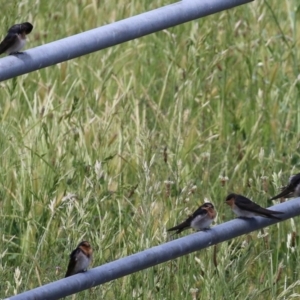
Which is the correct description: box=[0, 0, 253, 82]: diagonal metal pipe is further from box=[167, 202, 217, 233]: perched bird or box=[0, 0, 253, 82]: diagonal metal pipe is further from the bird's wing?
box=[167, 202, 217, 233]: perched bird

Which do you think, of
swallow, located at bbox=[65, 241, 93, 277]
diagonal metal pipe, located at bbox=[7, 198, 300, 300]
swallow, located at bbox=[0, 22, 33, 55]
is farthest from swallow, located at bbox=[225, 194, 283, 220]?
swallow, located at bbox=[0, 22, 33, 55]

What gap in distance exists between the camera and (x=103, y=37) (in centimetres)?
219

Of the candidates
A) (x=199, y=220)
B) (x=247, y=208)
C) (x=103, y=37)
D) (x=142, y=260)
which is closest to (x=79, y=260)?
(x=199, y=220)

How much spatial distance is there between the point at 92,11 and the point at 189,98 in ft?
3.83

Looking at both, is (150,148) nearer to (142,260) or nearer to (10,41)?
(10,41)

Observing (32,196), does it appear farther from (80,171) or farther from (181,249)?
(181,249)

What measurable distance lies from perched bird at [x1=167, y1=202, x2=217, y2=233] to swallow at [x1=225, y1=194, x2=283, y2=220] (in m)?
0.08

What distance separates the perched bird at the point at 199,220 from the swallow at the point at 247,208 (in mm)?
78

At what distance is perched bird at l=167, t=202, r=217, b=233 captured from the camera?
3012mm

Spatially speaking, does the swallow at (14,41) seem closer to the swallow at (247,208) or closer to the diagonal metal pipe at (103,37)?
the diagonal metal pipe at (103,37)

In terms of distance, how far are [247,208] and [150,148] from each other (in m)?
0.73

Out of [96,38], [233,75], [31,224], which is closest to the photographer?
[96,38]

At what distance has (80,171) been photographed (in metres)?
4.19

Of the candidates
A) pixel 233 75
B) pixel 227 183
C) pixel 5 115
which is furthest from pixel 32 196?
pixel 233 75
